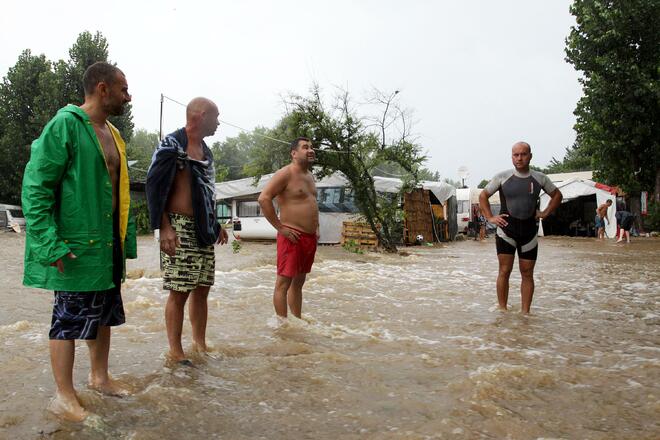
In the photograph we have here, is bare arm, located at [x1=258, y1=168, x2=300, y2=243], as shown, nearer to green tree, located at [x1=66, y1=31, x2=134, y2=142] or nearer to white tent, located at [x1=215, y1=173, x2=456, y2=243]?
white tent, located at [x1=215, y1=173, x2=456, y2=243]

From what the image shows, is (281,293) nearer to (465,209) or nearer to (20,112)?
(465,209)

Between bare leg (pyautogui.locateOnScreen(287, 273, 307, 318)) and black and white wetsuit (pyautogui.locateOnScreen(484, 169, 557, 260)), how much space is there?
7.36 feet

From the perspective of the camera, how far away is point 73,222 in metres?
2.47

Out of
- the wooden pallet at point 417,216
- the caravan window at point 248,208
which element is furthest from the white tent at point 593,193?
the caravan window at point 248,208

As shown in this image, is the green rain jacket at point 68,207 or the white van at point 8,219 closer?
the green rain jacket at point 68,207

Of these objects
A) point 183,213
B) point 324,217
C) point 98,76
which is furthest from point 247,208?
point 98,76

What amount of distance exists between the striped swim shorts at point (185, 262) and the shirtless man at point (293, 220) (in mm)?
1175

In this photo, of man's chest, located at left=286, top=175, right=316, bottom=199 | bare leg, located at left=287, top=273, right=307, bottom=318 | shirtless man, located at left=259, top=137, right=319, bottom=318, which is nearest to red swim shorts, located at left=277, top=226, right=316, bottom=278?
shirtless man, located at left=259, top=137, right=319, bottom=318

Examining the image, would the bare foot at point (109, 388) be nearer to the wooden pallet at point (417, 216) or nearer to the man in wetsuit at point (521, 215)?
the man in wetsuit at point (521, 215)

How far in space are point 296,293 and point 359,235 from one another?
12.4m

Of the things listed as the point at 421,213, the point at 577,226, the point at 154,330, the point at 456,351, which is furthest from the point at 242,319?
the point at 577,226

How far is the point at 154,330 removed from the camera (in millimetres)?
4535

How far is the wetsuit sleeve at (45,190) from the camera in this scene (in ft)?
7.58

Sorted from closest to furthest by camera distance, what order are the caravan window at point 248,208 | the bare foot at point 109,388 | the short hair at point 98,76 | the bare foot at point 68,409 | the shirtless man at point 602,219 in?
1. the bare foot at point 68,409
2. the short hair at point 98,76
3. the bare foot at point 109,388
4. the caravan window at point 248,208
5. the shirtless man at point 602,219
